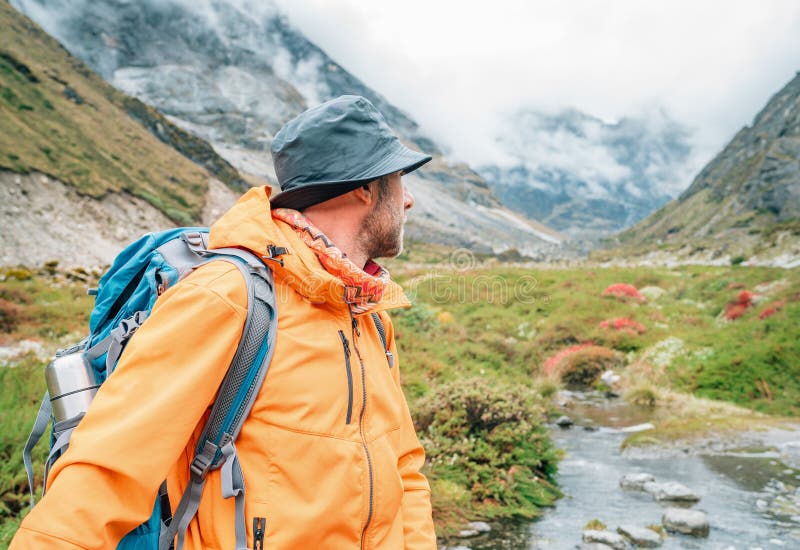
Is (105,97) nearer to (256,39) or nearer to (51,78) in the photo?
(51,78)

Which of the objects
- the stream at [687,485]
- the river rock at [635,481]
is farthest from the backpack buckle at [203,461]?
the river rock at [635,481]

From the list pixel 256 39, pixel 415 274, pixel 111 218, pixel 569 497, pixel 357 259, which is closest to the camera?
pixel 357 259

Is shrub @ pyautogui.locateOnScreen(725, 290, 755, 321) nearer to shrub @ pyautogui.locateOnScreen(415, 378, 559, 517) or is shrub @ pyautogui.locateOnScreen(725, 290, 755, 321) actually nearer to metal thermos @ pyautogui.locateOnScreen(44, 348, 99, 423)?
shrub @ pyautogui.locateOnScreen(415, 378, 559, 517)

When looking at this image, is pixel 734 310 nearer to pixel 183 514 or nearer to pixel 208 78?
pixel 183 514

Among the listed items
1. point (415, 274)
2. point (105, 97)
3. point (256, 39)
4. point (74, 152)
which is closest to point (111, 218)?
point (74, 152)

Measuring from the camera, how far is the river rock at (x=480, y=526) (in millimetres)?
5340

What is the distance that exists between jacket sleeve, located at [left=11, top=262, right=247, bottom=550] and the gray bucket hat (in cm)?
54

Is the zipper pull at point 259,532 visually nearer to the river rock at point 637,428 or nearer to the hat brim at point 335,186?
the hat brim at point 335,186

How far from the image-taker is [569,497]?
6383 millimetres

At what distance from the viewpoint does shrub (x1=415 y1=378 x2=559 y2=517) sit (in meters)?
5.97

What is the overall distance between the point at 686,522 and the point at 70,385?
5770 mm

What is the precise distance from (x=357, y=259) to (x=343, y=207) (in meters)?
0.22

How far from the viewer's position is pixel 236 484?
5.20ft

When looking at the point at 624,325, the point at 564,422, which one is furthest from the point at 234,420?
the point at 624,325
